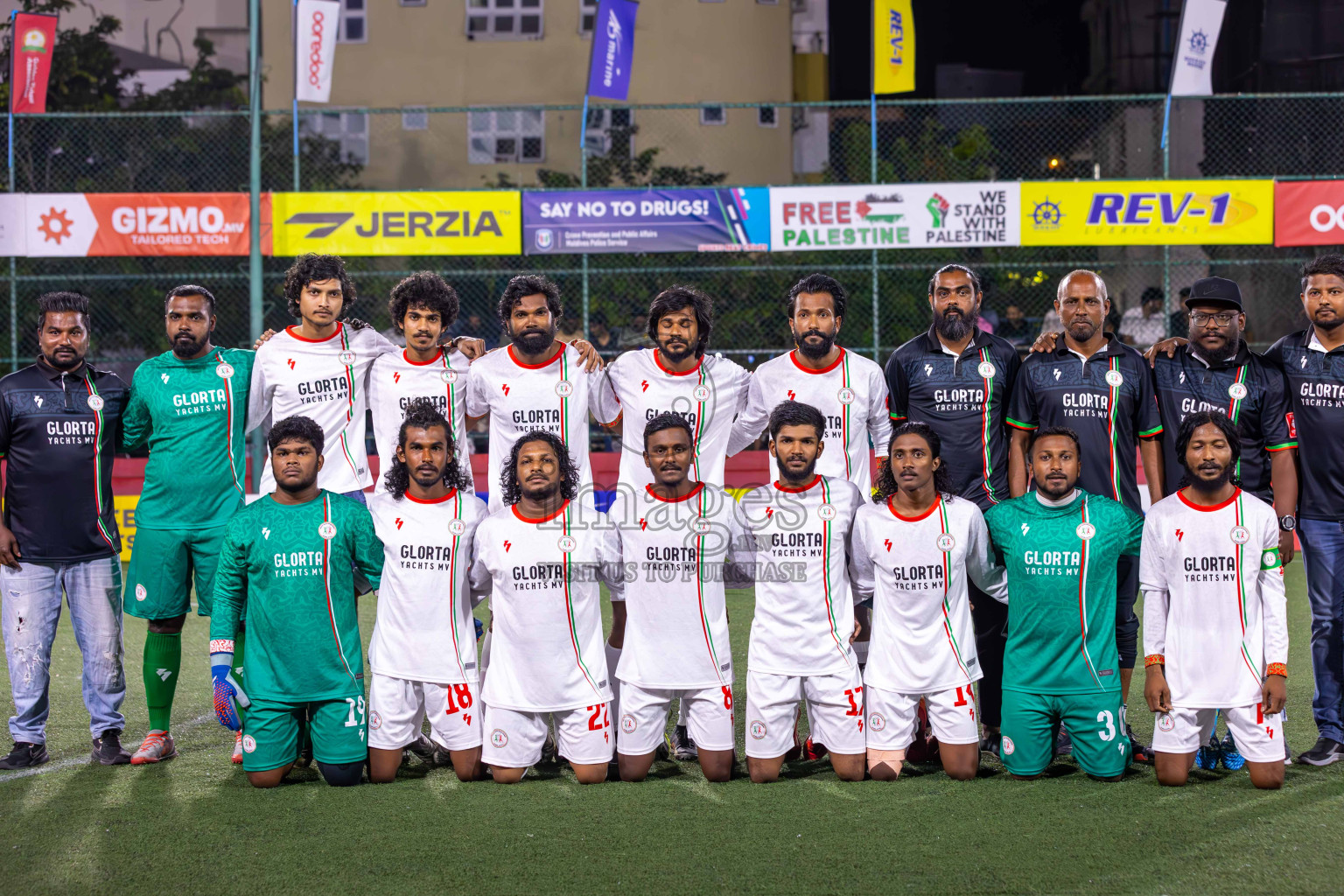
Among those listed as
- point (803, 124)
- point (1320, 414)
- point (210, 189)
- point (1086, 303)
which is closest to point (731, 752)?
point (1086, 303)

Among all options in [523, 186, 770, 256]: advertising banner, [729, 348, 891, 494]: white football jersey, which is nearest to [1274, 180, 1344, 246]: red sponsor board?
[523, 186, 770, 256]: advertising banner

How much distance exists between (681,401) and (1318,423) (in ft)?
9.43

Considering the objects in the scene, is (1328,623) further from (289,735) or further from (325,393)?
(325,393)

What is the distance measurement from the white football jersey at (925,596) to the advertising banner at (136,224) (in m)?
9.39

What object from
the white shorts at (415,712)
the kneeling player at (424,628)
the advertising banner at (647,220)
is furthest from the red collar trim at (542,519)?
the advertising banner at (647,220)

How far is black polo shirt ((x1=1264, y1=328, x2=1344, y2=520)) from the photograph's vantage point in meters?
5.65

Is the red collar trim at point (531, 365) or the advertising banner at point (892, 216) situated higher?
the advertising banner at point (892, 216)

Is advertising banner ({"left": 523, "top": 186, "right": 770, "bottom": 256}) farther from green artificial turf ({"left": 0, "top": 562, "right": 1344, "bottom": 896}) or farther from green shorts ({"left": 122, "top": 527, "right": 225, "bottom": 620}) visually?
green artificial turf ({"left": 0, "top": 562, "right": 1344, "bottom": 896})

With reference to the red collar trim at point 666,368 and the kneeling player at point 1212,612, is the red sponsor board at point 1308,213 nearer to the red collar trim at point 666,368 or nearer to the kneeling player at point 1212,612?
the kneeling player at point 1212,612

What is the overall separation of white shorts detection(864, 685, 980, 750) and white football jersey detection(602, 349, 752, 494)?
134 cm

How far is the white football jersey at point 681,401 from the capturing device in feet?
20.2

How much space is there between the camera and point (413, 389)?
6.27 m

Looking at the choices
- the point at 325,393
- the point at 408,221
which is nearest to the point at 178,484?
the point at 325,393

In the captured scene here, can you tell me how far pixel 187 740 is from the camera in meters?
6.23
